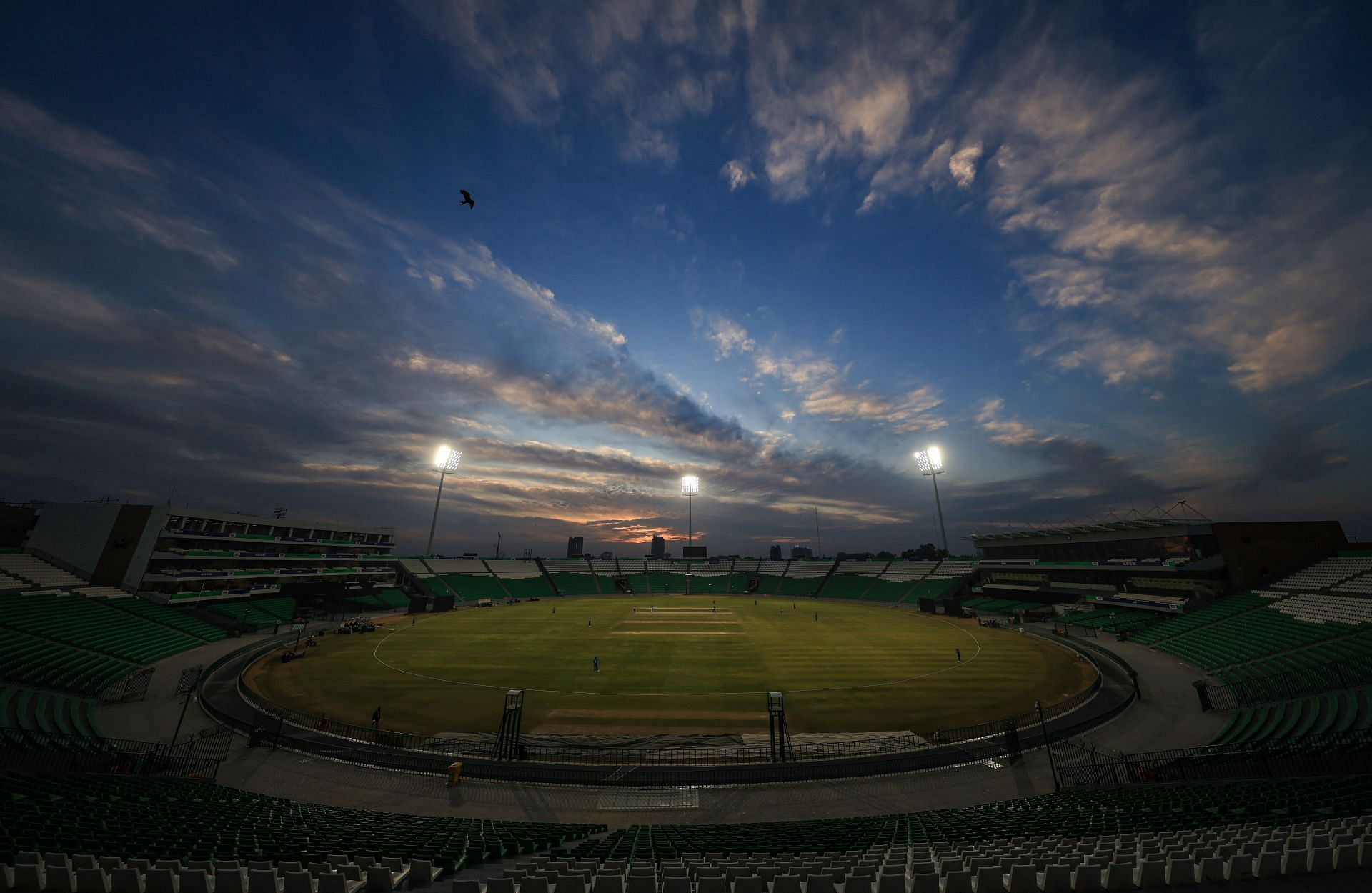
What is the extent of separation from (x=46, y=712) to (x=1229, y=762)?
50.7 metres

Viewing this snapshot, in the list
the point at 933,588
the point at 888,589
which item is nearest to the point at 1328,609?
the point at 933,588

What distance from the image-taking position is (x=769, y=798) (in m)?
17.1

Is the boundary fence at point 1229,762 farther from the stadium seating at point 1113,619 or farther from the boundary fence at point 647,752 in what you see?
the stadium seating at point 1113,619

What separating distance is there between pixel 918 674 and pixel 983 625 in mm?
27510

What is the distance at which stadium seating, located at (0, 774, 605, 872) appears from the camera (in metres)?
8.82

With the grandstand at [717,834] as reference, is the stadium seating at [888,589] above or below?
above

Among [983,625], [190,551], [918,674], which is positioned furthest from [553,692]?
[190,551]

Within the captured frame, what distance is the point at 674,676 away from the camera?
3331 centimetres

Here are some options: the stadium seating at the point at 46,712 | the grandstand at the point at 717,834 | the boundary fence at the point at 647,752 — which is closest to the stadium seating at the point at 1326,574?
the grandstand at the point at 717,834

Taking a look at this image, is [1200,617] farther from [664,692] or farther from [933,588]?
[664,692]

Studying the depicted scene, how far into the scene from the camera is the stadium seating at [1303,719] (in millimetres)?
18625

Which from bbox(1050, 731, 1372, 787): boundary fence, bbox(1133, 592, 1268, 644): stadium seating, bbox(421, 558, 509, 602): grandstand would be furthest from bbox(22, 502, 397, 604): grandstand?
bbox(1133, 592, 1268, 644): stadium seating

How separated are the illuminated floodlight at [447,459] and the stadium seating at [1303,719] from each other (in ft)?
341

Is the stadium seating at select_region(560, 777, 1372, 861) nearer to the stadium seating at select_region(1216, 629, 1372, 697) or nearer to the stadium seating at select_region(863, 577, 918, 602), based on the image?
the stadium seating at select_region(1216, 629, 1372, 697)
